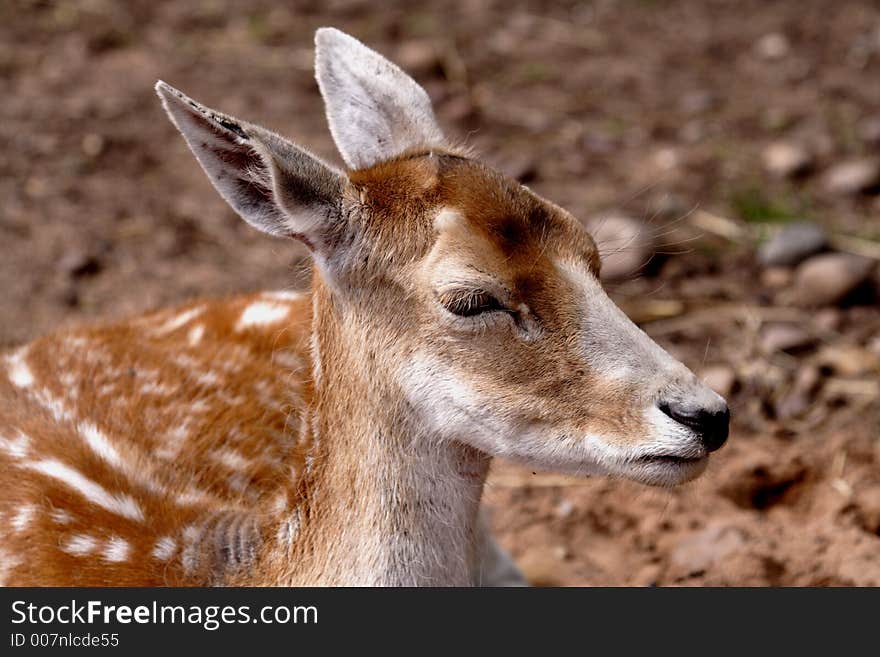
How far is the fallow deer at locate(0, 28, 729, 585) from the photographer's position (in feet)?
10.8

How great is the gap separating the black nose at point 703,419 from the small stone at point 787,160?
406cm

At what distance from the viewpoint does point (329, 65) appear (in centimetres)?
414

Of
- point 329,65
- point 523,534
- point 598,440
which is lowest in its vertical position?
point 523,534

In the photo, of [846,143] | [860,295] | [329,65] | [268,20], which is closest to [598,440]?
[329,65]

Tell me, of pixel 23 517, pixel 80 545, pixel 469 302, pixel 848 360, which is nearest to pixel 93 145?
pixel 23 517

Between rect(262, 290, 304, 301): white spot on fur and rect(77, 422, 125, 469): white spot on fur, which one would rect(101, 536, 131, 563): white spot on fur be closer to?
rect(77, 422, 125, 469): white spot on fur

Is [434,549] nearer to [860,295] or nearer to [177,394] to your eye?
[177,394]

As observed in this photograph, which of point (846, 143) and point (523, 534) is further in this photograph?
point (846, 143)

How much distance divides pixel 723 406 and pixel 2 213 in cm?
476

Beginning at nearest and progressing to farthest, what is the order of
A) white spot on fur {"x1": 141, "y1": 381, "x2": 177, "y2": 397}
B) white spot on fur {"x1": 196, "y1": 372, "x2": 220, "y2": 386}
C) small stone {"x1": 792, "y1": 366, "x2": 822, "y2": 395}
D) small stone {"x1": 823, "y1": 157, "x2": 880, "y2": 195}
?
white spot on fur {"x1": 141, "y1": 381, "x2": 177, "y2": 397} < white spot on fur {"x1": 196, "y1": 372, "x2": 220, "y2": 386} < small stone {"x1": 792, "y1": 366, "x2": 822, "y2": 395} < small stone {"x1": 823, "y1": 157, "x2": 880, "y2": 195}

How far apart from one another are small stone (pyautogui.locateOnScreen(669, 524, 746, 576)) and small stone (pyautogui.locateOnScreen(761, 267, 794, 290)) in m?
1.74

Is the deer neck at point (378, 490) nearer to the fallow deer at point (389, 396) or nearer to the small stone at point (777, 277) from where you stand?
the fallow deer at point (389, 396)

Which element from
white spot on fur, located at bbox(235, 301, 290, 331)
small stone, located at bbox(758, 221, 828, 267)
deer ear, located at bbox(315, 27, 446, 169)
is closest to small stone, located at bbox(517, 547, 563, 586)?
white spot on fur, located at bbox(235, 301, 290, 331)

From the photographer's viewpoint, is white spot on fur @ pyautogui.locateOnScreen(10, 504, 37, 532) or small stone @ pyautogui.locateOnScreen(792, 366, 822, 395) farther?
small stone @ pyautogui.locateOnScreen(792, 366, 822, 395)
